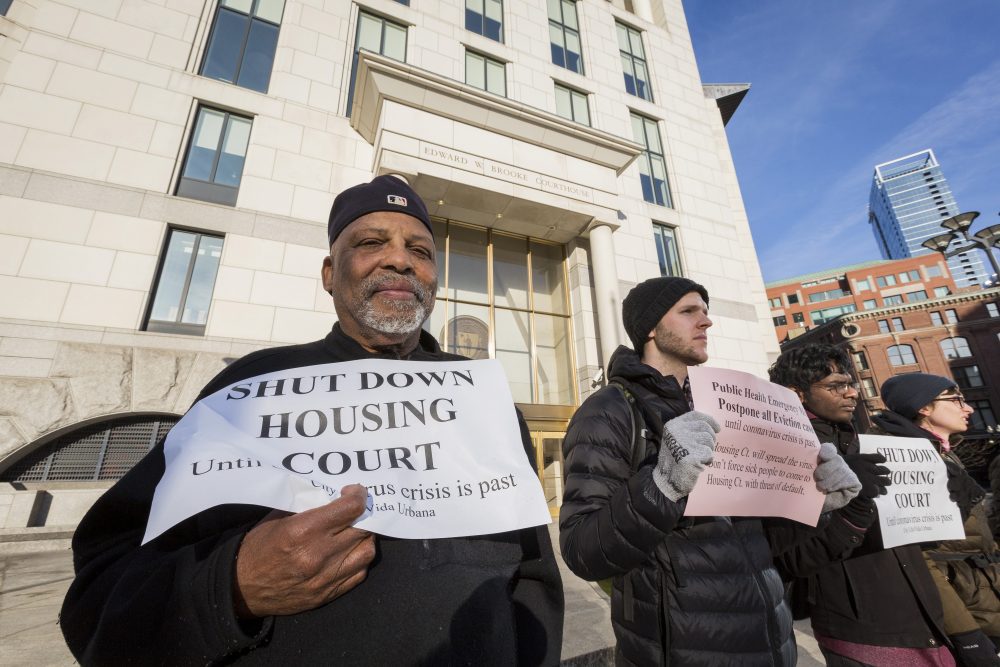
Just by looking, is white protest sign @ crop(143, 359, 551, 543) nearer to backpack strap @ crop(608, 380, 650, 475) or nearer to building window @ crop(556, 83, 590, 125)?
backpack strap @ crop(608, 380, 650, 475)

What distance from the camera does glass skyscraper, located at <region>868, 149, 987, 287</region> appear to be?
146500 millimetres

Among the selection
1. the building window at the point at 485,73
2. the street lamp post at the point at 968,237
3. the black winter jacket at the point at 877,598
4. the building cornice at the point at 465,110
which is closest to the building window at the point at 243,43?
the building cornice at the point at 465,110

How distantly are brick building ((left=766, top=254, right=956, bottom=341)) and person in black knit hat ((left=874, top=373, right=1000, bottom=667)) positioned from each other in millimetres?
63670

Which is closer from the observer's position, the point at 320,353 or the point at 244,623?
the point at 244,623

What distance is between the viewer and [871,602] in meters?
2.25

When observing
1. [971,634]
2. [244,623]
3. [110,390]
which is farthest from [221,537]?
[110,390]

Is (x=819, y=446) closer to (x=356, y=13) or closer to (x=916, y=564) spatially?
(x=916, y=564)

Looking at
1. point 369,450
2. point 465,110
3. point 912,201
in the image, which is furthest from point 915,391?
point 912,201

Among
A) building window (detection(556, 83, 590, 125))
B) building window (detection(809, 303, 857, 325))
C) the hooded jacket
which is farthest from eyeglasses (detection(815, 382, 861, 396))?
building window (detection(809, 303, 857, 325))

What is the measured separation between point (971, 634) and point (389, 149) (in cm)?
931

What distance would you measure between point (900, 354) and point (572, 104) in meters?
52.0

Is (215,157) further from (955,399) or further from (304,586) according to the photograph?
(955,399)

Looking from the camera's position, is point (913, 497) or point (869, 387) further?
point (869, 387)

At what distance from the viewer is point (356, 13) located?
1041 centimetres
